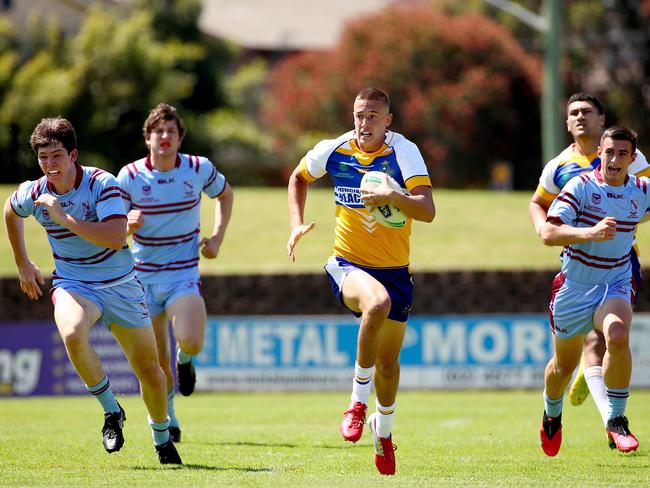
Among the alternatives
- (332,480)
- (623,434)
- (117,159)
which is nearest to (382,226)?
(332,480)

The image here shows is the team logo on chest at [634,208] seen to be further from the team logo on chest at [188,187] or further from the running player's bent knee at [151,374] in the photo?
the team logo on chest at [188,187]

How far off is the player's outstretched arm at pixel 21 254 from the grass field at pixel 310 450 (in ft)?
3.91

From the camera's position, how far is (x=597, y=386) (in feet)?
28.8

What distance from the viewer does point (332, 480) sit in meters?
7.02

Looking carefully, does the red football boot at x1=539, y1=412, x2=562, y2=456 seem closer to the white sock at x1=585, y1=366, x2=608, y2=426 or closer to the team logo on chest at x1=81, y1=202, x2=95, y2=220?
the white sock at x1=585, y1=366, x2=608, y2=426

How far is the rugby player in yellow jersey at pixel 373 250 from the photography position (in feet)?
24.3

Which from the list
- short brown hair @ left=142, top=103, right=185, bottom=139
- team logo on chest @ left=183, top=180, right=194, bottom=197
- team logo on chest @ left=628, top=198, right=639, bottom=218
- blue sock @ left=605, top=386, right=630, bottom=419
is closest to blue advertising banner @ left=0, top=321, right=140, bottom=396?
team logo on chest @ left=183, top=180, right=194, bottom=197

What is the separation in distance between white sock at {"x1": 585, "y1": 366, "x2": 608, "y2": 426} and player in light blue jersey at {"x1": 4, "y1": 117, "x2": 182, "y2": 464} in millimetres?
3156

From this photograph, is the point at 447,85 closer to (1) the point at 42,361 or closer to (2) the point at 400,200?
(1) the point at 42,361

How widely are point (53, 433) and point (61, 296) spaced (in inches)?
125

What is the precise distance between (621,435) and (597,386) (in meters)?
0.73

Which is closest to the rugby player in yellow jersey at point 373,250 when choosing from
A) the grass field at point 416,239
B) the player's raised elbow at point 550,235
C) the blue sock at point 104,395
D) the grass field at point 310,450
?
the grass field at point 310,450

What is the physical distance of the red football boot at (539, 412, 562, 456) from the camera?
8.32m

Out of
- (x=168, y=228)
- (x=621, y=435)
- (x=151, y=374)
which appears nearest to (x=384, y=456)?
(x=151, y=374)
